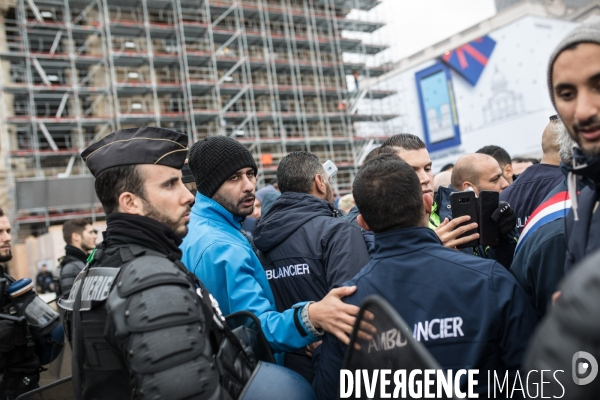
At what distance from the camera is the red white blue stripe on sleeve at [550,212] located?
1521 millimetres

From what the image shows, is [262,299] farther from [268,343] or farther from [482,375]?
[482,375]

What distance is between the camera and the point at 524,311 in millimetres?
1405

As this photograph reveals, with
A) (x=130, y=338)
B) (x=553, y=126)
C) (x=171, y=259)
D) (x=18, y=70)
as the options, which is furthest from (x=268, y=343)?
(x=18, y=70)

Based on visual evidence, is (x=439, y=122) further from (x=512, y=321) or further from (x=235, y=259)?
(x=512, y=321)

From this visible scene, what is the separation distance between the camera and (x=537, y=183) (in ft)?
9.30

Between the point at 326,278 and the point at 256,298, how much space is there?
379mm

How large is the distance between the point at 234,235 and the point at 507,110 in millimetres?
29320

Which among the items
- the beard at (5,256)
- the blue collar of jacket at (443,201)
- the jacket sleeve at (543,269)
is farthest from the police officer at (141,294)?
the blue collar of jacket at (443,201)

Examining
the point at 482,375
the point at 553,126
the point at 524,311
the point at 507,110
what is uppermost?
the point at 507,110

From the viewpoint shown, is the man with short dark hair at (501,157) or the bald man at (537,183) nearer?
the bald man at (537,183)

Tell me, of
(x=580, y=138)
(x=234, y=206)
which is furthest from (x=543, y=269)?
(x=234, y=206)

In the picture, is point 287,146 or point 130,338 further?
point 287,146

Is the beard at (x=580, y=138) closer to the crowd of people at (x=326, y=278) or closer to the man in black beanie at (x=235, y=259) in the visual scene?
the crowd of people at (x=326, y=278)

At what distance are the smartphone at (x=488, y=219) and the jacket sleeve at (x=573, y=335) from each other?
1.42 metres
